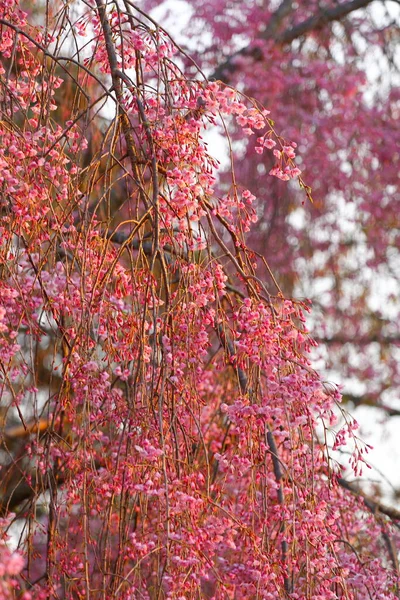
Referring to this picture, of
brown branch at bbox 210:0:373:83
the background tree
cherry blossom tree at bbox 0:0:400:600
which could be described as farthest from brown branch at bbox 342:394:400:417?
cherry blossom tree at bbox 0:0:400:600

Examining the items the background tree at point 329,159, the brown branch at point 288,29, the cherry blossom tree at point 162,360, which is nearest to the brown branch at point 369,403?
the background tree at point 329,159

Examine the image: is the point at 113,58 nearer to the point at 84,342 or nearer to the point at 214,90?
the point at 214,90

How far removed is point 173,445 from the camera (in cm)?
242

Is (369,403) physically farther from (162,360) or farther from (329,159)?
(162,360)

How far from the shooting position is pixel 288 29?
657cm

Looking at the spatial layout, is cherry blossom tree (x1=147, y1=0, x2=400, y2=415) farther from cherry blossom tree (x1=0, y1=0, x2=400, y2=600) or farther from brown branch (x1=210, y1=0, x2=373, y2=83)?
cherry blossom tree (x1=0, y1=0, x2=400, y2=600)

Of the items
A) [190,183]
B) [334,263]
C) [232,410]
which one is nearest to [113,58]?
[190,183]

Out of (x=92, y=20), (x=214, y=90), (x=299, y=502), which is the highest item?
(x=92, y=20)

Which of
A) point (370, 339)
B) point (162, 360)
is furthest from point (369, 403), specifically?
point (162, 360)

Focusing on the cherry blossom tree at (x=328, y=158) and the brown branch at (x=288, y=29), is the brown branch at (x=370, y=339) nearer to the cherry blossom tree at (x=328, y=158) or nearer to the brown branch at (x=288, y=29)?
the cherry blossom tree at (x=328, y=158)

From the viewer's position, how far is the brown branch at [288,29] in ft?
20.3

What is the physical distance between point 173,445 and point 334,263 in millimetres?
5376

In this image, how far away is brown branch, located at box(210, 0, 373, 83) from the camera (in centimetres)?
619

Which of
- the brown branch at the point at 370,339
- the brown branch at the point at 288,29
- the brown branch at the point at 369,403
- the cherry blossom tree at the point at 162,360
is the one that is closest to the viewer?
the cherry blossom tree at the point at 162,360
